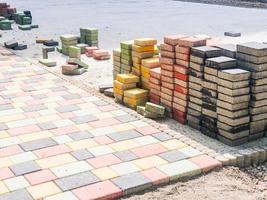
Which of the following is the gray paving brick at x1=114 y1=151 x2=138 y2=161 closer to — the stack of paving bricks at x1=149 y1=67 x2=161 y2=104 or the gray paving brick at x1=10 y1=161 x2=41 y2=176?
the gray paving brick at x1=10 y1=161 x2=41 y2=176

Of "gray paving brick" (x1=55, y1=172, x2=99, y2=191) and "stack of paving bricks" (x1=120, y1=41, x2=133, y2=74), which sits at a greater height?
"stack of paving bricks" (x1=120, y1=41, x2=133, y2=74)

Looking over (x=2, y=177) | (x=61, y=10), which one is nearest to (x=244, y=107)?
(x=2, y=177)

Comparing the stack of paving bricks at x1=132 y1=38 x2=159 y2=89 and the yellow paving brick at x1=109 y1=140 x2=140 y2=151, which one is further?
the stack of paving bricks at x1=132 y1=38 x2=159 y2=89

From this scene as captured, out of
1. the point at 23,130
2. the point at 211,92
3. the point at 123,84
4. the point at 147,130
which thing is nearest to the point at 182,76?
the point at 211,92

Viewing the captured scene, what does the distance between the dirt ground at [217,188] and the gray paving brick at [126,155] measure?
0.87m

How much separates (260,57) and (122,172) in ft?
9.06

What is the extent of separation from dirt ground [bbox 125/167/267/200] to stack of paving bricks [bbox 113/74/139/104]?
126 inches

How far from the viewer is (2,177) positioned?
6.12 m

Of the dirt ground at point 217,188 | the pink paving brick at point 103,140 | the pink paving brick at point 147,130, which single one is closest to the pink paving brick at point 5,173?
the pink paving brick at point 103,140

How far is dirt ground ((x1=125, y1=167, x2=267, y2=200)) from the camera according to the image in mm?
5703

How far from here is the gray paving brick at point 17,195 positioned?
557 cm

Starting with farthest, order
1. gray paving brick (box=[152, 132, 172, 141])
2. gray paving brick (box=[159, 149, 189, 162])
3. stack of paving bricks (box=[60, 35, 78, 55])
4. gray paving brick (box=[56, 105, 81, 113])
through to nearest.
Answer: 1. stack of paving bricks (box=[60, 35, 78, 55])
2. gray paving brick (box=[56, 105, 81, 113])
3. gray paving brick (box=[152, 132, 172, 141])
4. gray paving brick (box=[159, 149, 189, 162])

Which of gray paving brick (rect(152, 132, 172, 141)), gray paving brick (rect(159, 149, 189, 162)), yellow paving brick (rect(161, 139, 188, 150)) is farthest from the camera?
gray paving brick (rect(152, 132, 172, 141))

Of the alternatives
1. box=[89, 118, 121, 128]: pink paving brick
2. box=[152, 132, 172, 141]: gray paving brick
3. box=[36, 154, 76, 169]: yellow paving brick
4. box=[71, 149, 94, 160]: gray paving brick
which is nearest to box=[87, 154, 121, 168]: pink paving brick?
box=[71, 149, 94, 160]: gray paving brick
